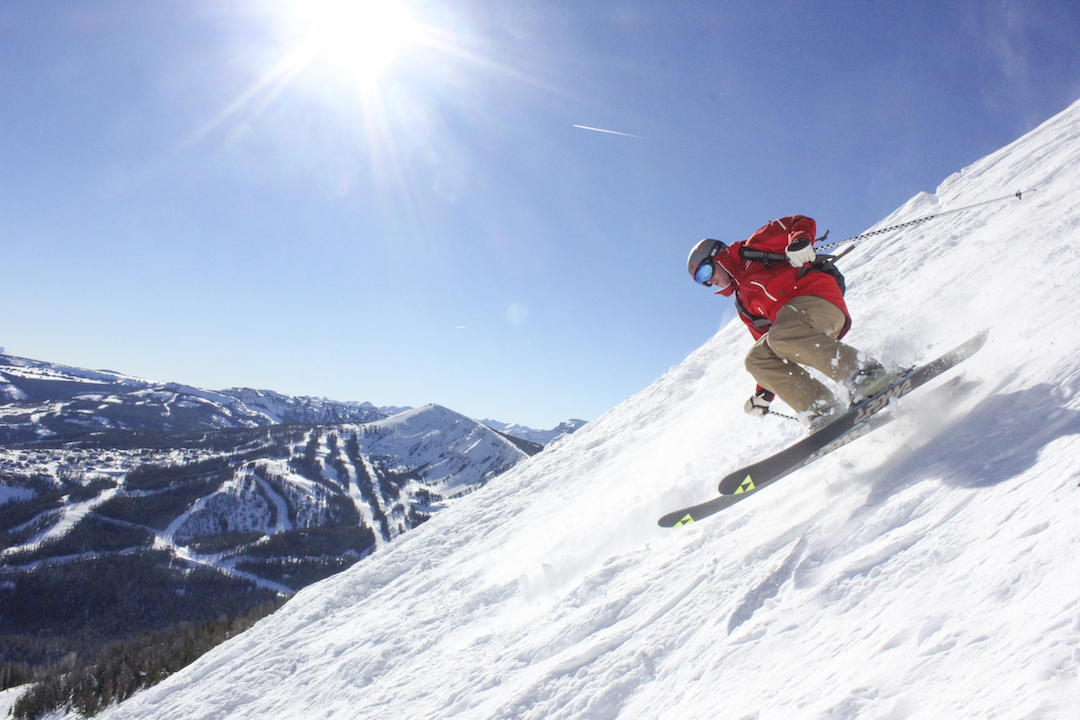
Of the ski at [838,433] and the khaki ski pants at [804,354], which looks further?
the khaki ski pants at [804,354]

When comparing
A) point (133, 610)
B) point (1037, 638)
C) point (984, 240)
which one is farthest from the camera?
point (133, 610)

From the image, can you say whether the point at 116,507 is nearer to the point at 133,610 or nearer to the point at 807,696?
the point at 133,610

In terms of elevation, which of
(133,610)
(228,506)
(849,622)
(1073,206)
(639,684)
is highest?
(228,506)

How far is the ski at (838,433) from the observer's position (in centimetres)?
397

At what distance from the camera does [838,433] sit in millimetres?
3963

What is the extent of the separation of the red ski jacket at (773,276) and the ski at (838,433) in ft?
2.35

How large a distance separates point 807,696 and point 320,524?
615ft

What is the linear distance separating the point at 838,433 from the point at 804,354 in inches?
26.2

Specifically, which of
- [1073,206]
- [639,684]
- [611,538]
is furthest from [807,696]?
[1073,206]

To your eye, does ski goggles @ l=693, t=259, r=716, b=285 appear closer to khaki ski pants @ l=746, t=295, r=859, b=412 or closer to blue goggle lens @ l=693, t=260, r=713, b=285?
blue goggle lens @ l=693, t=260, r=713, b=285

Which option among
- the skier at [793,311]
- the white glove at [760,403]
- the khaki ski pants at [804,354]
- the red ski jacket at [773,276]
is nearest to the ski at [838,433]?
the skier at [793,311]

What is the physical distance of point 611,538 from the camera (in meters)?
5.79

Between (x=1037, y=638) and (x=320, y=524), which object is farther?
(x=320, y=524)

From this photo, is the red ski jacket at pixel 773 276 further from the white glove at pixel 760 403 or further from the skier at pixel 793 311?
the white glove at pixel 760 403
